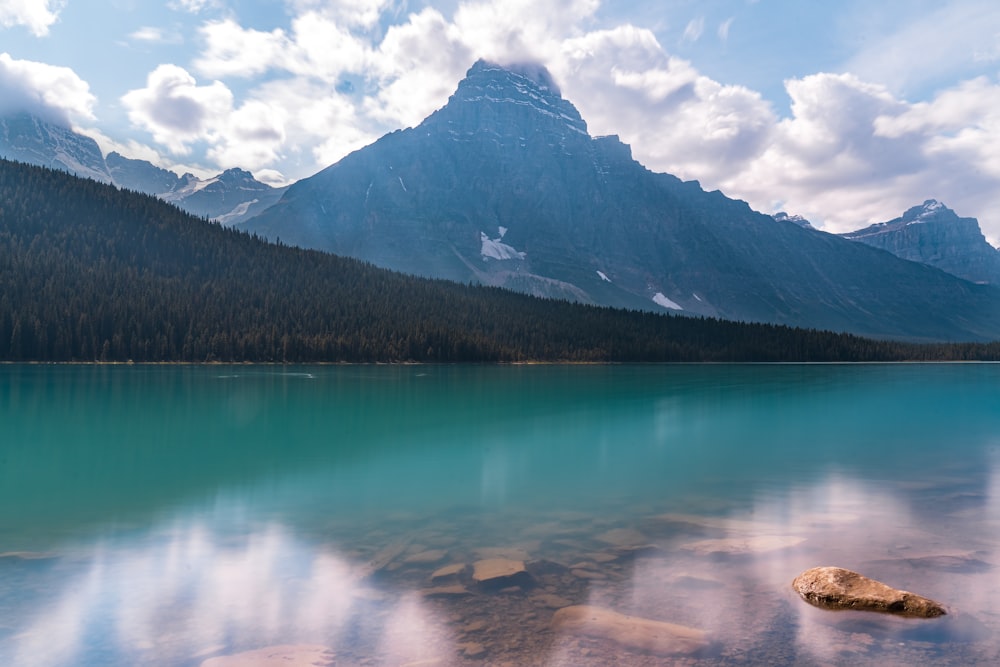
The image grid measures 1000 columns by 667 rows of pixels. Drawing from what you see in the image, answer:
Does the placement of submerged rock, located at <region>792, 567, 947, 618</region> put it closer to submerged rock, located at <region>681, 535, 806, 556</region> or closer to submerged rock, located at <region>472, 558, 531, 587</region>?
submerged rock, located at <region>681, 535, 806, 556</region>

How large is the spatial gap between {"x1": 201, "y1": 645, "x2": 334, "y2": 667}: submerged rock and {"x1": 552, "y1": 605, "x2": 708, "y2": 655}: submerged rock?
4.99 metres

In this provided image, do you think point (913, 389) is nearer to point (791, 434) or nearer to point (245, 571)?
point (791, 434)

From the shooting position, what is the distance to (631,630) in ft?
49.3

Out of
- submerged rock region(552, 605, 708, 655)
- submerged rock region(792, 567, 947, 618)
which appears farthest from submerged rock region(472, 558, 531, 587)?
submerged rock region(792, 567, 947, 618)

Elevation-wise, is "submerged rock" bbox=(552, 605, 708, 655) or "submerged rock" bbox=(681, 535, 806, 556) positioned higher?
"submerged rock" bbox=(552, 605, 708, 655)

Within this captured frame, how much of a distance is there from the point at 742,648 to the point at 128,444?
147ft

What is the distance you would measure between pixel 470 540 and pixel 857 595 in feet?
38.4

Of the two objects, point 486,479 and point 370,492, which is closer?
point 370,492

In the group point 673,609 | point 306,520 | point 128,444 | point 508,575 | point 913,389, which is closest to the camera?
point 673,609

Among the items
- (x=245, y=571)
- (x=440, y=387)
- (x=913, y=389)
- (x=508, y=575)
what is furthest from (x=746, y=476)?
(x=913, y=389)

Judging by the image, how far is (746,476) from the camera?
3728 centimetres

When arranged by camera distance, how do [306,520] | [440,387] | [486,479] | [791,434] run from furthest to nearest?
[440,387], [791,434], [486,479], [306,520]

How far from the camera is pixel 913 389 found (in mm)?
122188

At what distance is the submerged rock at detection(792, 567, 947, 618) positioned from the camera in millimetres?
16000
